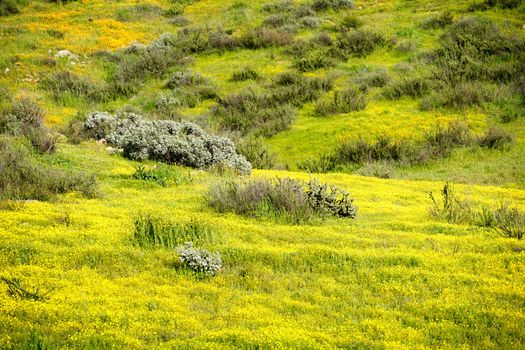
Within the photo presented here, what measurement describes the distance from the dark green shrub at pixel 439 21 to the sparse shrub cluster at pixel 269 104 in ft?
25.5

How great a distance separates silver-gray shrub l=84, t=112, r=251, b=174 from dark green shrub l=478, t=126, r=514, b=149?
27.6 ft

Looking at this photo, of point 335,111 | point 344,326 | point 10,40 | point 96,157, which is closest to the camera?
point 344,326

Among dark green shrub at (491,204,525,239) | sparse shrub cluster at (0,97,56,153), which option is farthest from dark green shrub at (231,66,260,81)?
dark green shrub at (491,204,525,239)

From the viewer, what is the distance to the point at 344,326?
235 inches

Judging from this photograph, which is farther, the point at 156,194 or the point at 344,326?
the point at 156,194

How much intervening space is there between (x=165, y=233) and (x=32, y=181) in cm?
377

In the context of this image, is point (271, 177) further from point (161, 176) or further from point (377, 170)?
point (377, 170)

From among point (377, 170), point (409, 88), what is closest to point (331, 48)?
point (409, 88)

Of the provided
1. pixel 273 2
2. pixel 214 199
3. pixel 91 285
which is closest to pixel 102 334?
pixel 91 285

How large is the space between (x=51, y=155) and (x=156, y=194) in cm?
396

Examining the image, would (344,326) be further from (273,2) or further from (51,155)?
(273,2)

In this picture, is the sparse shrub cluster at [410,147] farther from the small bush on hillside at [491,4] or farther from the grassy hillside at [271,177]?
the small bush on hillside at [491,4]

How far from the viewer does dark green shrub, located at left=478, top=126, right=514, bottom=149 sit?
17.2 metres

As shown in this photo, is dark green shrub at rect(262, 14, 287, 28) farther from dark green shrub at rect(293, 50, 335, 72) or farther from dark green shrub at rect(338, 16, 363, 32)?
dark green shrub at rect(293, 50, 335, 72)
